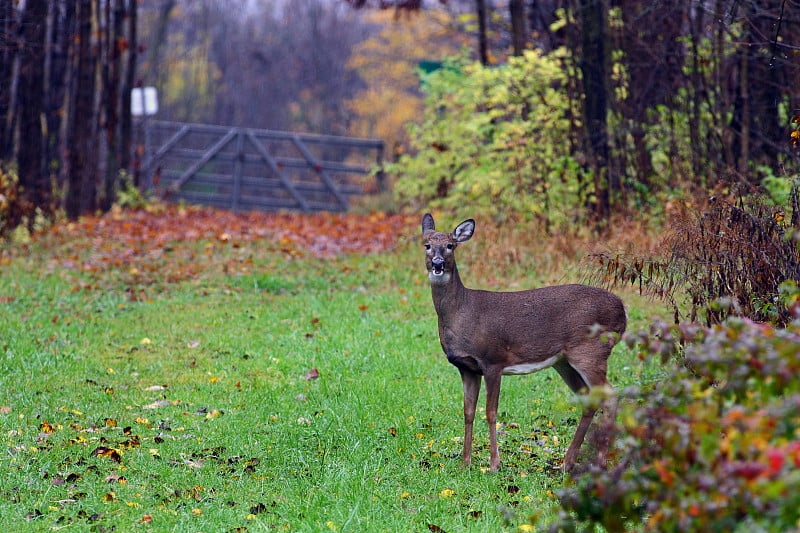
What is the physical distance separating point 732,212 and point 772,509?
4.20m

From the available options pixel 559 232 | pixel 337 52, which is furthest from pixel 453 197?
pixel 337 52

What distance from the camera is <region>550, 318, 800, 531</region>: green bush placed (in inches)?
103

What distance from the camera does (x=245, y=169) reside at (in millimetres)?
26016

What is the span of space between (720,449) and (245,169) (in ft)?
78.5

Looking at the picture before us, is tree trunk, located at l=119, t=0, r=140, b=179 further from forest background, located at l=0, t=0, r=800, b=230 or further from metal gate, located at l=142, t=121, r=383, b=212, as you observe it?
metal gate, located at l=142, t=121, r=383, b=212

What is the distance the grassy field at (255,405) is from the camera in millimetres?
5500

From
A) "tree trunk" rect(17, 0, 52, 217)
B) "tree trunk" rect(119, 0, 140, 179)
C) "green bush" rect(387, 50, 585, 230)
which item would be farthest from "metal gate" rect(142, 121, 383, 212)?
"green bush" rect(387, 50, 585, 230)

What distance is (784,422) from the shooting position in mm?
2713

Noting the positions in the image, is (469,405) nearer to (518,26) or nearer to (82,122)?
(518,26)

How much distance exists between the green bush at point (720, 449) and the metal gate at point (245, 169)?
20856 mm

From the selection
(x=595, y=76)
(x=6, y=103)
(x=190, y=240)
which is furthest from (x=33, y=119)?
(x=595, y=76)

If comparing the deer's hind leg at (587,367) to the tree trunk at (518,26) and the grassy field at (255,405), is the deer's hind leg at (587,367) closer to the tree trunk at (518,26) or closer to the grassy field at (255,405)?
the grassy field at (255,405)

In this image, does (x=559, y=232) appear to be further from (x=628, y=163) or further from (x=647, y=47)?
(x=647, y=47)

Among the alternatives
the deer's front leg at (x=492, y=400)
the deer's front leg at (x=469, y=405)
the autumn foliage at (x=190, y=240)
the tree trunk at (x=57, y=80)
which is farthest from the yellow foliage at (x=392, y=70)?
the deer's front leg at (x=492, y=400)
